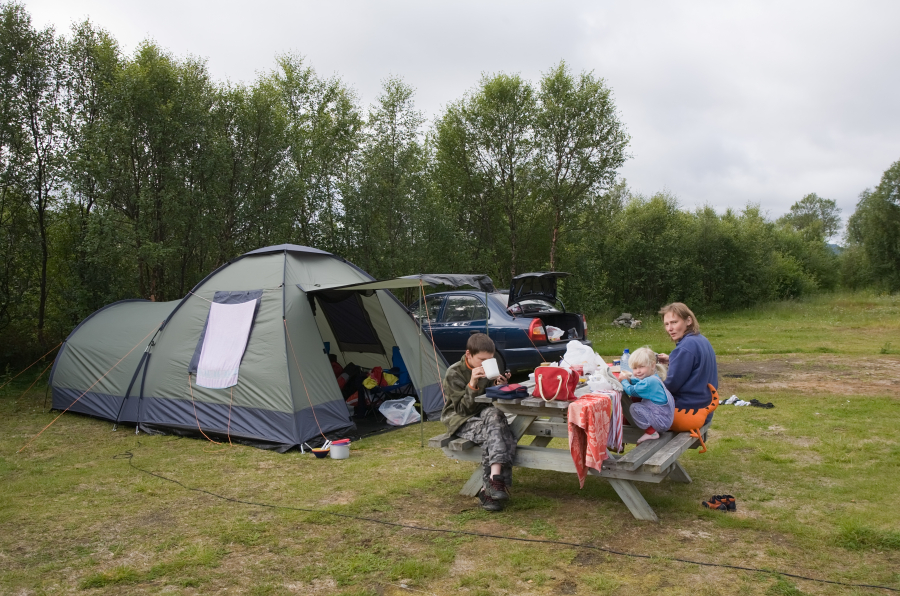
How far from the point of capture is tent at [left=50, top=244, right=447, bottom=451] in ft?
21.1

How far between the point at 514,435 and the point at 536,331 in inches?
183

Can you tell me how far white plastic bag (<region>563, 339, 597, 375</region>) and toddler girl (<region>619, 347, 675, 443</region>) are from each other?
0.82 feet

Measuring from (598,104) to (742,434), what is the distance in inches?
559

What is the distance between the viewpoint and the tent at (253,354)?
645 centimetres

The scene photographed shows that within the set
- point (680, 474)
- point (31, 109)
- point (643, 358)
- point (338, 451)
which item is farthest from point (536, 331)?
point (31, 109)

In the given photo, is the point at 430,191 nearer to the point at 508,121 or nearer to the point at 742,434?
the point at 508,121

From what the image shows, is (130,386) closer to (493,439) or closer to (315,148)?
(493,439)

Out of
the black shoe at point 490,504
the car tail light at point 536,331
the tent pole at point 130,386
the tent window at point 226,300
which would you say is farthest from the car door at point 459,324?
the black shoe at point 490,504

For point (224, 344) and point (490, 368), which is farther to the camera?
point (224, 344)

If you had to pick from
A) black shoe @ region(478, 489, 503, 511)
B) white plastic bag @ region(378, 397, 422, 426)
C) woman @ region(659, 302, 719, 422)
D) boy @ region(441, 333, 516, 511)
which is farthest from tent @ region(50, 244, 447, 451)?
woman @ region(659, 302, 719, 422)

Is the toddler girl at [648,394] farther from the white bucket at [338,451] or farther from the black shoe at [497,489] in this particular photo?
the white bucket at [338,451]

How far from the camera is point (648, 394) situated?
4191 millimetres

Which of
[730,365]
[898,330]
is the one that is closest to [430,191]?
[730,365]

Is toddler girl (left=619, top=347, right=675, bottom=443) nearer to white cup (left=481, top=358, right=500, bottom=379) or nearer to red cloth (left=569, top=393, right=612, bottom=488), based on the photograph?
red cloth (left=569, top=393, right=612, bottom=488)
